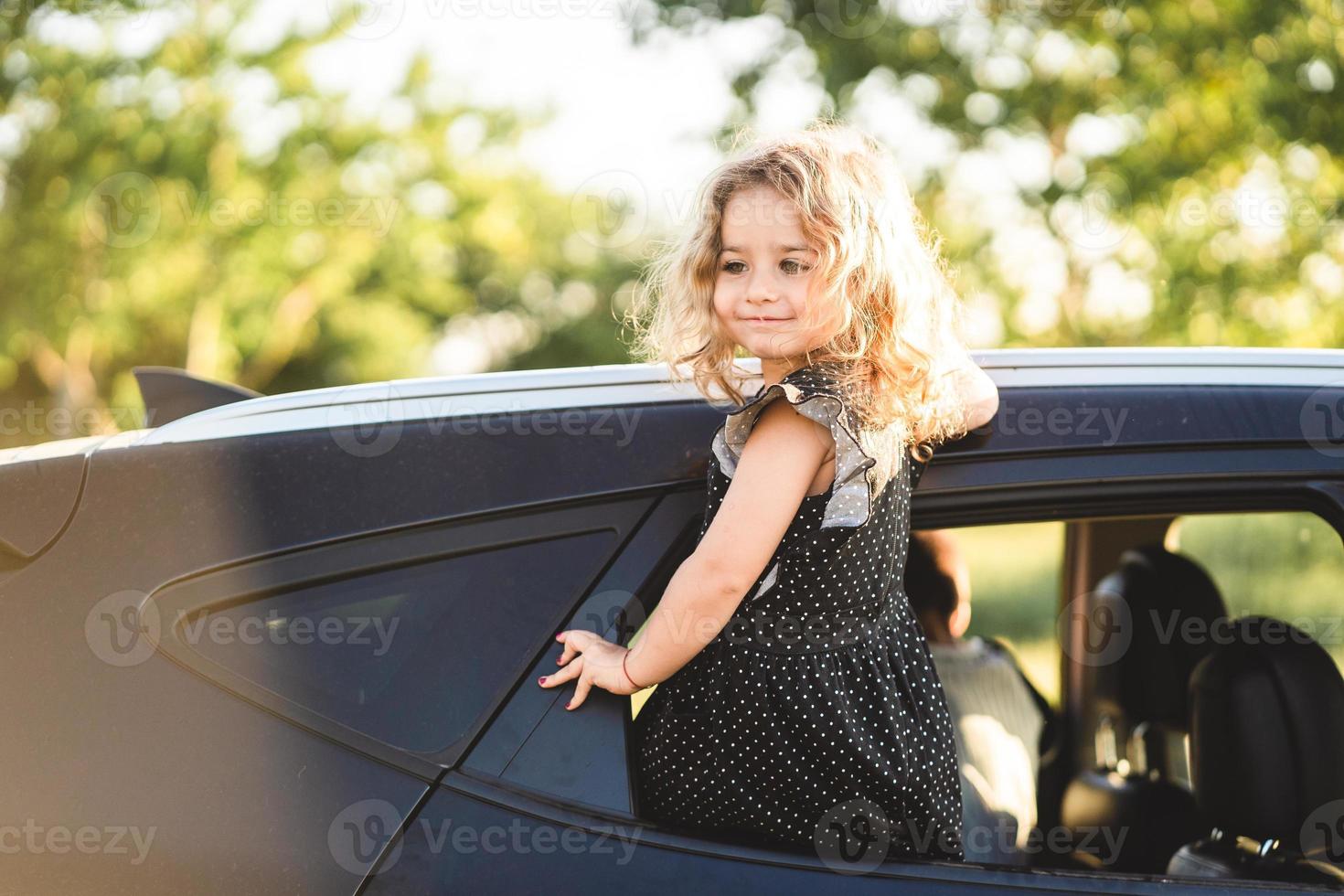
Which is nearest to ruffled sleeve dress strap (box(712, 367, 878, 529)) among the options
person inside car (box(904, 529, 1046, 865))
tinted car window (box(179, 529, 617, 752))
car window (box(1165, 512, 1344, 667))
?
tinted car window (box(179, 529, 617, 752))

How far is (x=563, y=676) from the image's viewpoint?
4.77 ft

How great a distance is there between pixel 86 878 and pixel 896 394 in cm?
116

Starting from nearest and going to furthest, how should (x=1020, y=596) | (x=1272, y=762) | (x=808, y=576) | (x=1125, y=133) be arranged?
(x=808, y=576)
(x=1272, y=762)
(x=1020, y=596)
(x=1125, y=133)

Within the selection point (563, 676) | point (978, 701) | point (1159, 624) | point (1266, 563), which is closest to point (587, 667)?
point (563, 676)

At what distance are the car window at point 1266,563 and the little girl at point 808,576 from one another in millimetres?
1121

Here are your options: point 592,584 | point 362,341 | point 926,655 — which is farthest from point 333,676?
point 362,341

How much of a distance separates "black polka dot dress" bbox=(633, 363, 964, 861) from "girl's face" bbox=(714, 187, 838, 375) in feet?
Answer: 0.34

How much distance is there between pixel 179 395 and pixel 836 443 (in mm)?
1150

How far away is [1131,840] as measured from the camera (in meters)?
2.44

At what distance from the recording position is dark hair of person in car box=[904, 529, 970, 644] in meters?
2.34

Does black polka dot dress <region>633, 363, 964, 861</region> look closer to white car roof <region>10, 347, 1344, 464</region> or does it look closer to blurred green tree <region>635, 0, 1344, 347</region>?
white car roof <region>10, 347, 1344, 464</region>

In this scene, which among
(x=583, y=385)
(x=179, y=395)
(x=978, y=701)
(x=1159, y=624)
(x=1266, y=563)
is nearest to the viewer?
(x=583, y=385)

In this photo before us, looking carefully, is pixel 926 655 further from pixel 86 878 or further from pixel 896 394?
pixel 86 878

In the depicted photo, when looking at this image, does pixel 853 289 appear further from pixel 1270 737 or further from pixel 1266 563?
pixel 1266 563
